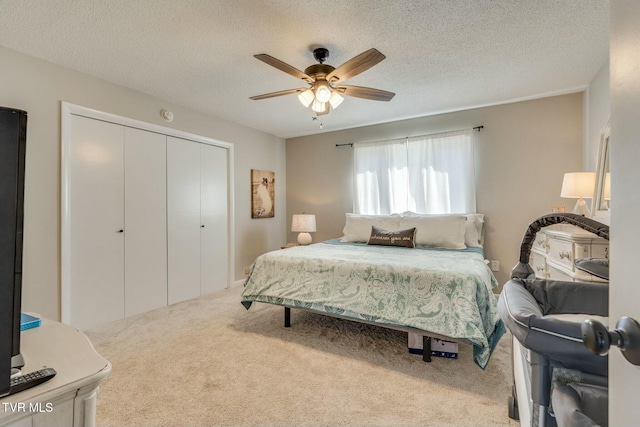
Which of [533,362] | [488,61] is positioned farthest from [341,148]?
[533,362]

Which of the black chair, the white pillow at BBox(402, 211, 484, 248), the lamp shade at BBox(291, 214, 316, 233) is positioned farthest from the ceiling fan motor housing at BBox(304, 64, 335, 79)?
the lamp shade at BBox(291, 214, 316, 233)

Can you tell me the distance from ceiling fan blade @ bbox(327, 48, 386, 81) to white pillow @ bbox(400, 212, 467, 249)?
2.07 meters

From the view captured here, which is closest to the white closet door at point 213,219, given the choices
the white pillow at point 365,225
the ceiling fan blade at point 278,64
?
Result: the white pillow at point 365,225

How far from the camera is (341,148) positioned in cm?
482

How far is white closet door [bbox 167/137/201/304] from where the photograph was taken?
3576 mm

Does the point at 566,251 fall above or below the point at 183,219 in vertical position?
below

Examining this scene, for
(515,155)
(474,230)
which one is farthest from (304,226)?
(515,155)

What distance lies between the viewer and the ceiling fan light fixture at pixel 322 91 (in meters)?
2.26

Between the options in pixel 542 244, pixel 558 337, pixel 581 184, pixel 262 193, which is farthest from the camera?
pixel 262 193

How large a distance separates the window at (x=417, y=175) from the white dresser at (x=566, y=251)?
116 cm

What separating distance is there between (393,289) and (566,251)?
4.15 feet

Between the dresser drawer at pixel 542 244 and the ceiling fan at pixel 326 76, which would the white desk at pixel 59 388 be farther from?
the dresser drawer at pixel 542 244

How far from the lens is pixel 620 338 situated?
1.38 ft

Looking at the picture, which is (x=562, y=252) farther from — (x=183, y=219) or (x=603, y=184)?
(x=183, y=219)
